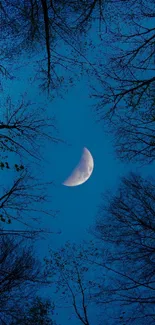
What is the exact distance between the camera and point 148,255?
314 inches

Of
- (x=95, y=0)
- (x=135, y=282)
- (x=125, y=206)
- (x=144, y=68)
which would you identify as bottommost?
(x=135, y=282)

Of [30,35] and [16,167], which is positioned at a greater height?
[30,35]

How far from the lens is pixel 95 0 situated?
19.0 ft

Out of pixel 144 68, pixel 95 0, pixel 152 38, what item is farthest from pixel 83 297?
pixel 95 0

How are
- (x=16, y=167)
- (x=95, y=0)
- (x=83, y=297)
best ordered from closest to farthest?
(x=95, y=0), (x=16, y=167), (x=83, y=297)

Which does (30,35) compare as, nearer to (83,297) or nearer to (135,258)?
(135,258)

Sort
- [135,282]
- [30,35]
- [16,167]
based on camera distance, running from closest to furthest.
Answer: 1. [16,167]
2. [30,35]
3. [135,282]

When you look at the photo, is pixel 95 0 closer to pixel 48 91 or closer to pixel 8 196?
pixel 48 91

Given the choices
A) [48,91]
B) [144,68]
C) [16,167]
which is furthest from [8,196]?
[144,68]

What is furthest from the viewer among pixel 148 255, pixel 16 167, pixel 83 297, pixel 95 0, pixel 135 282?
pixel 83 297

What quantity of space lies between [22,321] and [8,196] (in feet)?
16.5

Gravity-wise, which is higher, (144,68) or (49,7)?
(49,7)

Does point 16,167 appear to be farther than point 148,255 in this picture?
No

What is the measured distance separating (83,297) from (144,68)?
30.9 ft
